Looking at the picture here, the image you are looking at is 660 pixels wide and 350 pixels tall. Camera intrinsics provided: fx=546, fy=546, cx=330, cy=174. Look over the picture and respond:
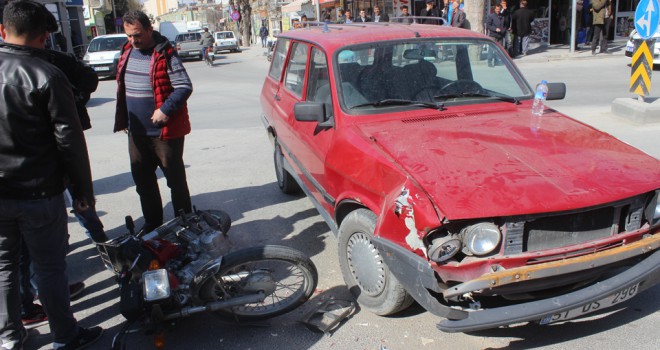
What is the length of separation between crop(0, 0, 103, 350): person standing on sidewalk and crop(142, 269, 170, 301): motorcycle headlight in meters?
0.50

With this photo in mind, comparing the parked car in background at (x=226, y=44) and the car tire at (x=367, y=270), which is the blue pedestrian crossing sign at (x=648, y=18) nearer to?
the car tire at (x=367, y=270)

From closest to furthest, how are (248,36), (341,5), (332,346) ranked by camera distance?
(332,346) → (341,5) → (248,36)

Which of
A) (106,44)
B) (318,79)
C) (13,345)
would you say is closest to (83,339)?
(13,345)

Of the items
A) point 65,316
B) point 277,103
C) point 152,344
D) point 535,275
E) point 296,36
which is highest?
point 296,36

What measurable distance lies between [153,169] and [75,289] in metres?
1.20

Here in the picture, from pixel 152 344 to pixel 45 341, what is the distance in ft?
2.34

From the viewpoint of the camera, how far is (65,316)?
321 cm

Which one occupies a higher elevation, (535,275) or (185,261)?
(535,275)

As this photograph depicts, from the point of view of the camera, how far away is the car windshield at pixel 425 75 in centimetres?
411

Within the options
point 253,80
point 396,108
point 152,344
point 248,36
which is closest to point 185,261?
point 152,344

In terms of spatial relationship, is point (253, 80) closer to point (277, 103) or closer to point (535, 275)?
point (277, 103)

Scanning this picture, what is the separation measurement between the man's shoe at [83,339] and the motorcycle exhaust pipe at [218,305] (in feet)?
1.90

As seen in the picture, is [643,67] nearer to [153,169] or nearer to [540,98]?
[540,98]

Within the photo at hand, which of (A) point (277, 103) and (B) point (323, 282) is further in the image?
(A) point (277, 103)
